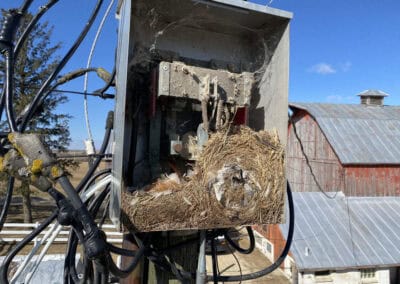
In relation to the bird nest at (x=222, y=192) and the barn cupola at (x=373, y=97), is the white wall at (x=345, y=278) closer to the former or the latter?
the bird nest at (x=222, y=192)

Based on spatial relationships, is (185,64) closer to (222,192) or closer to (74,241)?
(222,192)

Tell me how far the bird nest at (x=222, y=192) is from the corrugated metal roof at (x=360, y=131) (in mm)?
11685

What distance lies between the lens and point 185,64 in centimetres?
198

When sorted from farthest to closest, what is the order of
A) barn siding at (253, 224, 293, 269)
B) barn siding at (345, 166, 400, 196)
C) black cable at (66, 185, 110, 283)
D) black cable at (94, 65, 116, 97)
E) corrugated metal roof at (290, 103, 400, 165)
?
corrugated metal roof at (290, 103, 400, 165), barn siding at (345, 166, 400, 196), barn siding at (253, 224, 293, 269), black cable at (94, 65, 116, 97), black cable at (66, 185, 110, 283)

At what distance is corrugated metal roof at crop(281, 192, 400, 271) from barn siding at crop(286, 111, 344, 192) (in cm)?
113

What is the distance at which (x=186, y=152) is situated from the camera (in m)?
2.01

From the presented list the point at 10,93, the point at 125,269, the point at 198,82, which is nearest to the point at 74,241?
the point at 125,269

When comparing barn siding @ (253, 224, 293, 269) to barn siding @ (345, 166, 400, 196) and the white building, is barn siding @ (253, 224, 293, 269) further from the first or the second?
barn siding @ (345, 166, 400, 196)

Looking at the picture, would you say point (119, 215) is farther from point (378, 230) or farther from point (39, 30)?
point (39, 30)

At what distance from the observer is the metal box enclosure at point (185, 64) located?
71.5 inches

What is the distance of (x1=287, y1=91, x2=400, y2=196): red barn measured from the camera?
12047 millimetres

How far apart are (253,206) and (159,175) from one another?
2.24 feet

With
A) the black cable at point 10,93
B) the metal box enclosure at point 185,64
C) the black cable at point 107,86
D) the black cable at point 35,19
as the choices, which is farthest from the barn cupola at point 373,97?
the black cable at point 10,93

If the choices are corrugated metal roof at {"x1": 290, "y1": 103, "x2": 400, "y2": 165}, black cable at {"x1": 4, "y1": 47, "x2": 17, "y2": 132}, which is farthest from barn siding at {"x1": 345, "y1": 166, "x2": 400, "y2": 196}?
black cable at {"x1": 4, "y1": 47, "x2": 17, "y2": 132}
